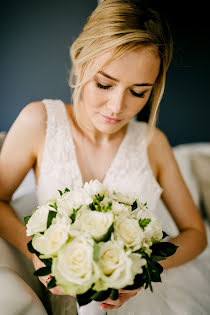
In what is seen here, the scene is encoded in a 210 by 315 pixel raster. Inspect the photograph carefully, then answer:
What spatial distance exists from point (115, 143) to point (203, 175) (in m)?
0.80

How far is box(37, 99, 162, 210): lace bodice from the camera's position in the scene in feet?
3.96

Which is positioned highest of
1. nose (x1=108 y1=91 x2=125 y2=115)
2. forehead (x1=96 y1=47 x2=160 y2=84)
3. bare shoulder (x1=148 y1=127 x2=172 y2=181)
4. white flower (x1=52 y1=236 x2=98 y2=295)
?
forehead (x1=96 y1=47 x2=160 y2=84)

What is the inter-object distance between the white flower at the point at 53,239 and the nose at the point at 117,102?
2.02ft

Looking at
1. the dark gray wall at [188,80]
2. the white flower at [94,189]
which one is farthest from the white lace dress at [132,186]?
the dark gray wall at [188,80]

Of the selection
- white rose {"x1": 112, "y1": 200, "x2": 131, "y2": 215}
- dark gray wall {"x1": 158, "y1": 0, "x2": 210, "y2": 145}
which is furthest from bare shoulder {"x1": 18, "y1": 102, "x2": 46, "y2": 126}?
dark gray wall {"x1": 158, "y1": 0, "x2": 210, "y2": 145}

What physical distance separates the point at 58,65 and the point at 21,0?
0.35m

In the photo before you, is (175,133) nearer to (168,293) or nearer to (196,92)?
(196,92)

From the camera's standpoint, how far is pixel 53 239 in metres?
0.58

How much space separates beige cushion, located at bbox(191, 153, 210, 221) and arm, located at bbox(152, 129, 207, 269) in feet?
1.48

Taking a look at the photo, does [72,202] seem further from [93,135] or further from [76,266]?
[93,135]

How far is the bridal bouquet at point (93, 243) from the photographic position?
0.54 metres

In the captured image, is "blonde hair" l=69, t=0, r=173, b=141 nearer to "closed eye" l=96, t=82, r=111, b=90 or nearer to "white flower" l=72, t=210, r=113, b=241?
"closed eye" l=96, t=82, r=111, b=90

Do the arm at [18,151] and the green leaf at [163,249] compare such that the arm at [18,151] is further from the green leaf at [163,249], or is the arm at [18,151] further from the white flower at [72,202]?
the green leaf at [163,249]

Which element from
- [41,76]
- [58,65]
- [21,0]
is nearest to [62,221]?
[41,76]
